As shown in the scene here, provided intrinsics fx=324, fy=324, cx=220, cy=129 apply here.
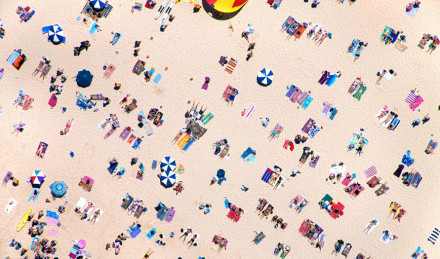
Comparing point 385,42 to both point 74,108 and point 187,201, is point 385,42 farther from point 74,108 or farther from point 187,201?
point 74,108

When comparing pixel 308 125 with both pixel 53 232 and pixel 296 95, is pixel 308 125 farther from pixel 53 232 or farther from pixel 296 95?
pixel 53 232

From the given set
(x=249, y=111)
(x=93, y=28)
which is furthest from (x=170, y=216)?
(x=93, y=28)

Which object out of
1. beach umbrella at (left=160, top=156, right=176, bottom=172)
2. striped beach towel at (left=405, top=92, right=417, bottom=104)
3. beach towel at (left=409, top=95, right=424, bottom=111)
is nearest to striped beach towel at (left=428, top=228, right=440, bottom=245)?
beach towel at (left=409, top=95, right=424, bottom=111)

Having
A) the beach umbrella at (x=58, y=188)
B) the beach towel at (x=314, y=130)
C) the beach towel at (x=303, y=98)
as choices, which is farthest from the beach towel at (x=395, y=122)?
the beach umbrella at (x=58, y=188)

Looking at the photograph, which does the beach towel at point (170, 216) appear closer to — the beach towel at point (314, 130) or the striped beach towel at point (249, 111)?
the striped beach towel at point (249, 111)

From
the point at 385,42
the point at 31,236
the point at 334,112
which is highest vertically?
the point at 385,42

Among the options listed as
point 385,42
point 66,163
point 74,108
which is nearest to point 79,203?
point 66,163
